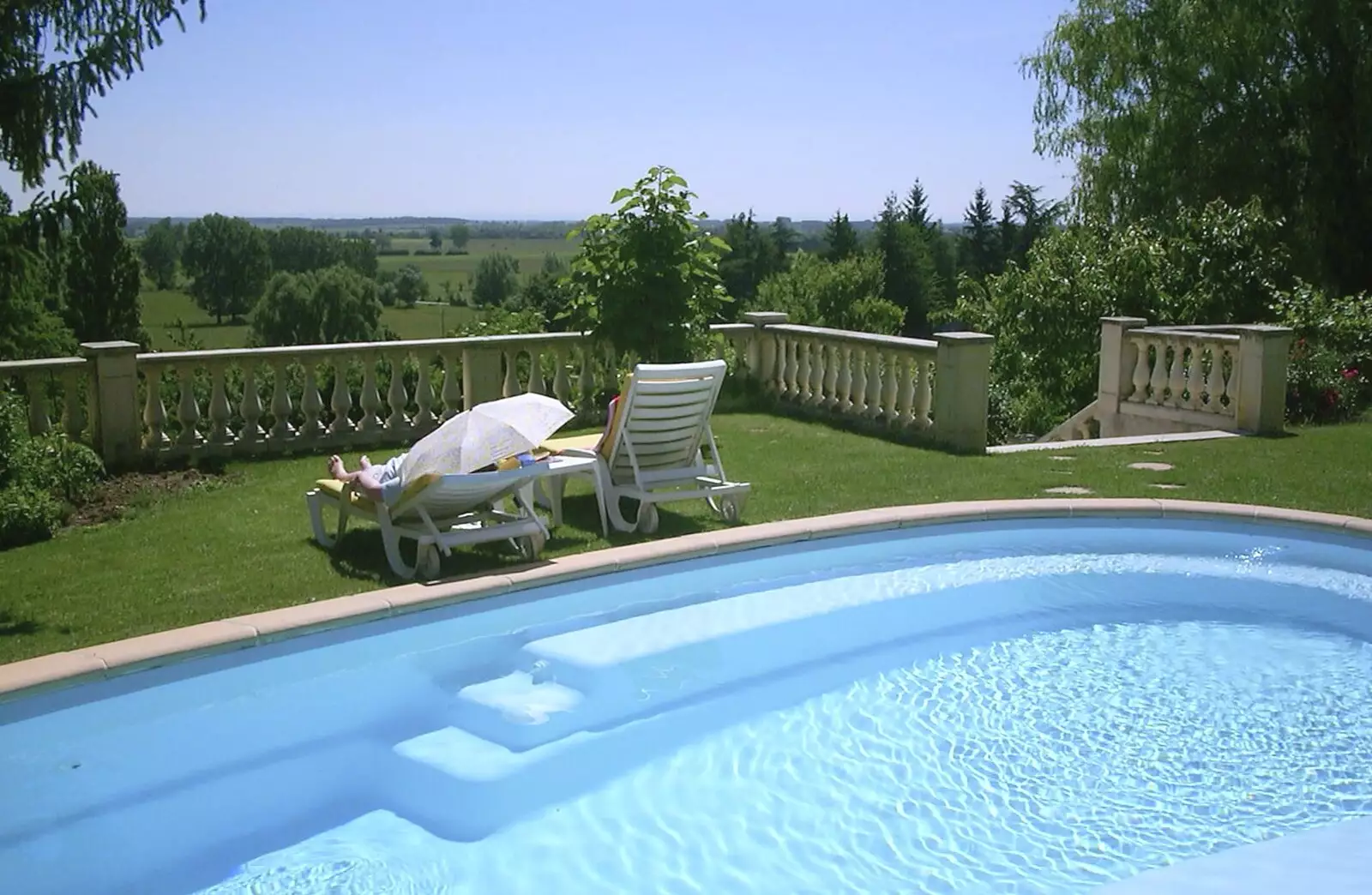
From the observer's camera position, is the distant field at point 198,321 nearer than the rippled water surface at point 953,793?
No

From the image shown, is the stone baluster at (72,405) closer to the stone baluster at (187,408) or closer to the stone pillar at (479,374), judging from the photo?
the stone baluster at (187,408)

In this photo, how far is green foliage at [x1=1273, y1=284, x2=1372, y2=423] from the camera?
44.9 ft

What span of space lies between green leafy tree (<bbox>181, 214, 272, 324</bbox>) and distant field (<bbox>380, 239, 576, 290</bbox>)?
15066 millimetres

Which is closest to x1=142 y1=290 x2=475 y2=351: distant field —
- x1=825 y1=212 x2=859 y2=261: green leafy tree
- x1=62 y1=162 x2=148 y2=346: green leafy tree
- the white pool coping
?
x1=62 y1=162 x2=148 y2=346: green leafy tree

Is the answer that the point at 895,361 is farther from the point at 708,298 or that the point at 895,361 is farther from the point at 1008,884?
the point at 1008,884

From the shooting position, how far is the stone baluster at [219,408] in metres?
10.9

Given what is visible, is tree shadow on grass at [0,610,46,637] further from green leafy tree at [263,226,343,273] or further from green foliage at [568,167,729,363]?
green leafy tree at [263,226,343,273]

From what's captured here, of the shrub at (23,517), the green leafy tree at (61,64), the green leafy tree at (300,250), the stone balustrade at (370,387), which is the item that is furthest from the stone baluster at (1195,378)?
the green leafy tree at (300,250)

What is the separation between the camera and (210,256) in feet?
216

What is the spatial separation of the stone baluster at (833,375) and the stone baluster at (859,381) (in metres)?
0.27

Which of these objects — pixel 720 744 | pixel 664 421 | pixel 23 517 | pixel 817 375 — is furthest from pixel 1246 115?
pixel 23 517

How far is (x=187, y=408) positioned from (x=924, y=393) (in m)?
6.50

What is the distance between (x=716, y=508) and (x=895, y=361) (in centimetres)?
398

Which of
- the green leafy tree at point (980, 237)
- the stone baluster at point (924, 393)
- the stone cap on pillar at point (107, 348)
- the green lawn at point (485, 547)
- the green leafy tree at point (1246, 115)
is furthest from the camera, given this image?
the green leafy tree at point (980, 237)
